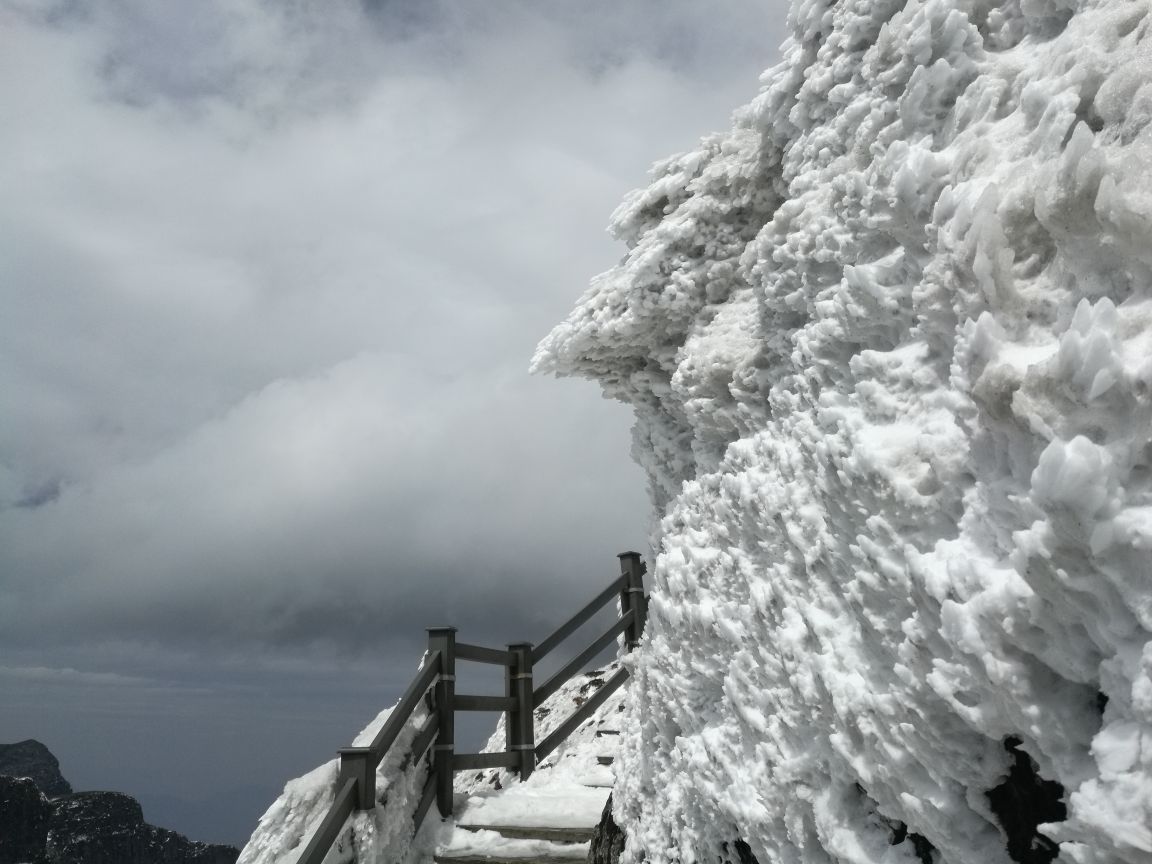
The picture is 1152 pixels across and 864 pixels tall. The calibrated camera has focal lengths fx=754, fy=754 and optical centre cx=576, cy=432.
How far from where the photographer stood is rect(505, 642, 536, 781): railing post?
6609 mm

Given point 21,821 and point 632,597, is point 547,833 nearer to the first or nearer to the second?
point 632,597

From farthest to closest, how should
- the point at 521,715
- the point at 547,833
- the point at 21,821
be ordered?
the point at 21,821
the point at 521,715
the point at 547,833

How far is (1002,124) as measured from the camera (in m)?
1.86

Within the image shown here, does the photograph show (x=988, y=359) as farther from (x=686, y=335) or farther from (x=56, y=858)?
(x=56, y=858)

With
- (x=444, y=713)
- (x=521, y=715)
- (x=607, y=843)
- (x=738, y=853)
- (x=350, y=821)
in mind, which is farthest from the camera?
(x=521, y=715)

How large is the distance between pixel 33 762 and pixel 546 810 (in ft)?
335

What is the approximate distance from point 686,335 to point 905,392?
1807 millimetres

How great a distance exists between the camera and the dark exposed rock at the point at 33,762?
79562 mm

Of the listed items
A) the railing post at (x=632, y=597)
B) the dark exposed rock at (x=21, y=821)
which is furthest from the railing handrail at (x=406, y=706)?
the dark exposed rock at (x=21, y=821)

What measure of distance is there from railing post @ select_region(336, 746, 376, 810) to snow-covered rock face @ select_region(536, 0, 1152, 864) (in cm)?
226

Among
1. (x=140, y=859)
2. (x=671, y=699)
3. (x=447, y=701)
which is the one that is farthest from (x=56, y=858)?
(x=671, y=699)

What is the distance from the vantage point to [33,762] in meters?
82.3

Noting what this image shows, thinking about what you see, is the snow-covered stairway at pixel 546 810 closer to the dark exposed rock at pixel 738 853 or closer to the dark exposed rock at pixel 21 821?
the dark exposed rock at pixel 738 853

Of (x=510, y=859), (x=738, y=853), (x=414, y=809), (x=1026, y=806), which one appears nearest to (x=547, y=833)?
(x=510, y=859)
